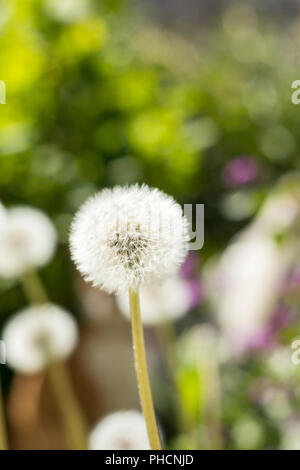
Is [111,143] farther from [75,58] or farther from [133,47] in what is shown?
[133,47]

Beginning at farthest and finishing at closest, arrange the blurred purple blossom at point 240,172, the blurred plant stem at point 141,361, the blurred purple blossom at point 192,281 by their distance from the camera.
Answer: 1. the blurred purple blossom at point 240,172
2. the blurred purple blossom at point 192,281
3. the blurred plant stem at point 141,361

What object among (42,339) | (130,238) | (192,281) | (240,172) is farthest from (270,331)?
(130,238)

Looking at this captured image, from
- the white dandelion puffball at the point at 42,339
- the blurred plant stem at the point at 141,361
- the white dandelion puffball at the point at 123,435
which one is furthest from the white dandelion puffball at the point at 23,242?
the blurred plant stem at the point at 141,361

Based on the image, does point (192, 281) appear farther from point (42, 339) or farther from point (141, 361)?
point (141, 361)

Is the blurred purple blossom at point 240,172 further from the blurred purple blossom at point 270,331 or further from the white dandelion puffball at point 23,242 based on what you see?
the white dandelion puffball at point 23,242

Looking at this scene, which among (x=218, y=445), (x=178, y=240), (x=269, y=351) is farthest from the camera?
(x=269, y=351)
